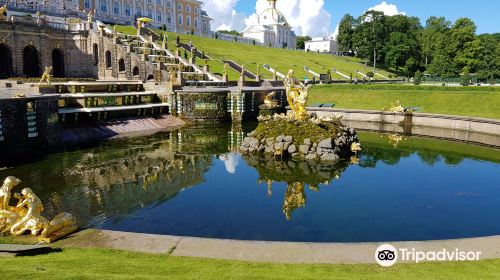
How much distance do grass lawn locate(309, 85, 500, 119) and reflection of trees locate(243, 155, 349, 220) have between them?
24.3 m

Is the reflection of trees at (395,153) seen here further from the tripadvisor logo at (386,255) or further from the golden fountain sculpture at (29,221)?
the golden fountain sculpture at (29,221)

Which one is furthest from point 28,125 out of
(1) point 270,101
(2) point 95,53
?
(2) point 95,53

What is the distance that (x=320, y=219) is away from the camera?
14.6m

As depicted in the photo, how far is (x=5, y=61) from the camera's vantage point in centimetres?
4731

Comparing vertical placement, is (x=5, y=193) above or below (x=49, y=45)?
below

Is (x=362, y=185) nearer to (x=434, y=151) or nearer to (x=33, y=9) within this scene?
(x=434, y=151)

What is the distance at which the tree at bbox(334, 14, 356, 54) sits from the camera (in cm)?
12912

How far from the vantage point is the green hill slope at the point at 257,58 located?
73519mm

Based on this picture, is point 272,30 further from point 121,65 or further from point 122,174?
point 122,174

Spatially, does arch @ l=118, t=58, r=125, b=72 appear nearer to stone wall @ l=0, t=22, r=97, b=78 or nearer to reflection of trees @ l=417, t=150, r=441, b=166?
stone wall @ l=0, t=22, r=97, b=78

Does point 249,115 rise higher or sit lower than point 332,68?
lower

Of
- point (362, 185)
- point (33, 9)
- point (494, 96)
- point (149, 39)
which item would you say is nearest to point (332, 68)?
point (149, 39)

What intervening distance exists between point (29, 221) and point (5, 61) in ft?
142

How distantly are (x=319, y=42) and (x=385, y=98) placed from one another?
13572 centimetres
